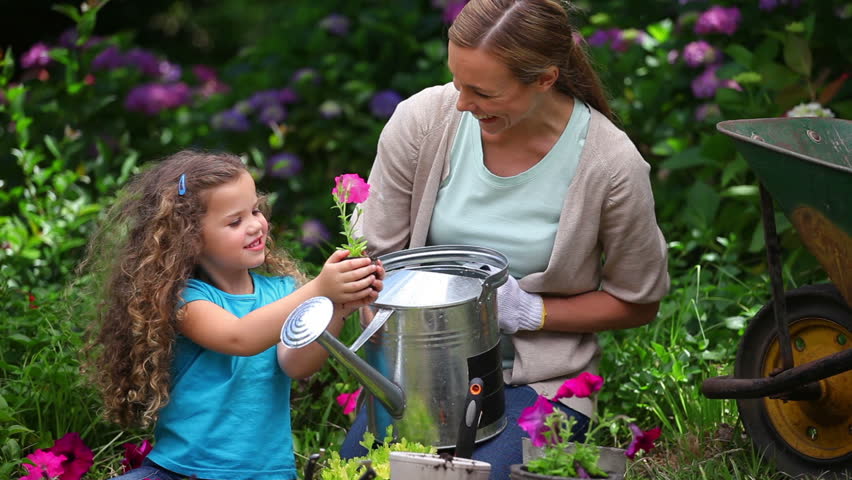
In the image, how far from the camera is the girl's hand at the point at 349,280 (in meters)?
1.98

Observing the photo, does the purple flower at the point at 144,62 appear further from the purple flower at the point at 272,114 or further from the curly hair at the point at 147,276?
the curly hair at the point at 147,276

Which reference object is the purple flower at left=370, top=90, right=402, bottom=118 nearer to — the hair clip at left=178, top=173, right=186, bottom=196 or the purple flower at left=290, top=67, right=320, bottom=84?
the purple flower at left=290, top=67, right=320, bottom=84

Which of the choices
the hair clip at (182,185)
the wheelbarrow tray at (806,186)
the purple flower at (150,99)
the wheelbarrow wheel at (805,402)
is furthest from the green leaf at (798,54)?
the purple flower at (150,99)

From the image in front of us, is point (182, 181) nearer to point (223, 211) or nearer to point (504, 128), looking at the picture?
point (223, 211)

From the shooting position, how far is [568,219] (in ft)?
7.89

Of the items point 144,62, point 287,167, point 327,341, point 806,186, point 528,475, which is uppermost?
point 144,62

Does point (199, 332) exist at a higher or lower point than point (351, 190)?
lower

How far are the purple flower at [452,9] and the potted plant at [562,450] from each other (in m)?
2.67

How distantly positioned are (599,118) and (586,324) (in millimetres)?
486

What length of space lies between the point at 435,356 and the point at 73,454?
0.93m

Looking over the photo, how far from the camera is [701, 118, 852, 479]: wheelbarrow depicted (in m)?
2.03

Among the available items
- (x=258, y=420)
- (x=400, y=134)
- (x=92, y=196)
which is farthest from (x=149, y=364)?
(x=92, y=196)

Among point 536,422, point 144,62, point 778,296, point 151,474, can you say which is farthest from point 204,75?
point 536,422

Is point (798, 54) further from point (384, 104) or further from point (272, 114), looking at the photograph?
point (272, 114)
